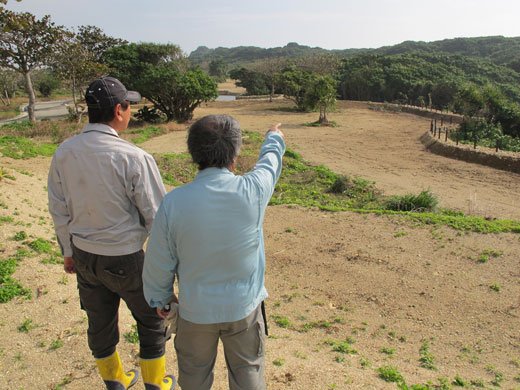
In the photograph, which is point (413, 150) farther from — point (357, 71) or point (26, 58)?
point (357, 71)

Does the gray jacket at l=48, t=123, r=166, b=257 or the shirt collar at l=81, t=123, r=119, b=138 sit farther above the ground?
the shirt collar at l=81, t=123, r=119, b=138

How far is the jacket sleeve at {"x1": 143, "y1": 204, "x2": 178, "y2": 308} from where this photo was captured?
5.30 ft

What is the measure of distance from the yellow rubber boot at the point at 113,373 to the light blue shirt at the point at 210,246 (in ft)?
2.71

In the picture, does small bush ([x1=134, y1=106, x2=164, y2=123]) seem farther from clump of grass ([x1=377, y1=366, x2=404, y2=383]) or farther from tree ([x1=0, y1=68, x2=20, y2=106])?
clump of grass ([x1=377, y1=366, x2=404, y2=383])

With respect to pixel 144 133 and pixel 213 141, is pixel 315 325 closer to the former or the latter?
pixel 213 141

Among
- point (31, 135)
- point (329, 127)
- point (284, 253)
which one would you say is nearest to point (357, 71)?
point (329, 127)

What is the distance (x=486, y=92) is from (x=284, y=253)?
15864mm

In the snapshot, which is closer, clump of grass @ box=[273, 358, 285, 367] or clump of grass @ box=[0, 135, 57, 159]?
clump of grass @ box=[273, 358, 285, 367]

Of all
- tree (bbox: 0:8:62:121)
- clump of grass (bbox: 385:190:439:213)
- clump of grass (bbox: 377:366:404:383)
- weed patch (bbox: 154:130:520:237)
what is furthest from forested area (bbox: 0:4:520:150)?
clump of grass (bbox: 385:190:439:213)

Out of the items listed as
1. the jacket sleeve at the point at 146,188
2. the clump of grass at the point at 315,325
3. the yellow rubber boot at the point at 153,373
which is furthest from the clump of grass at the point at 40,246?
the jacket sleeve at the point at 146,188

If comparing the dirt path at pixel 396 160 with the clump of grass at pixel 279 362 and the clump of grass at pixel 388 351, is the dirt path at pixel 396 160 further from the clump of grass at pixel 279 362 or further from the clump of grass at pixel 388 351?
the clump of grass at pixel 279 362

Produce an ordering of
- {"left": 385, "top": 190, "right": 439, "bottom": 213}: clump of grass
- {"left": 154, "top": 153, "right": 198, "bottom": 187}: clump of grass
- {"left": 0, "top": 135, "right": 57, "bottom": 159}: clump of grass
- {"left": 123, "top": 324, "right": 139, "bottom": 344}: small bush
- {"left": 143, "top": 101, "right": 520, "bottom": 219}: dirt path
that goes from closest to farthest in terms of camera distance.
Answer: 1. {"left": 123, "top": 324, "right": 139, "bottom": 344}: small bush
2. {"left": 385, "top": 190, "right": 439, "bottom": 213}: clump of grass
3. {"left": 143, "top": 101, "right": 520, "bottom": 219}: dirt path
4. {"left": 0, "top": 135, "right": 57, "bottom": 159}: clump of grass
5. {"left": 154, "top": 153, "right": 198, "bottom": 187}: clump of grass

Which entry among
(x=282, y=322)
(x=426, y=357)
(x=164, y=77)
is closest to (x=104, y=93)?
(x=282, y=322)

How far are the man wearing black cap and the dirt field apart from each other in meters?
0.87
